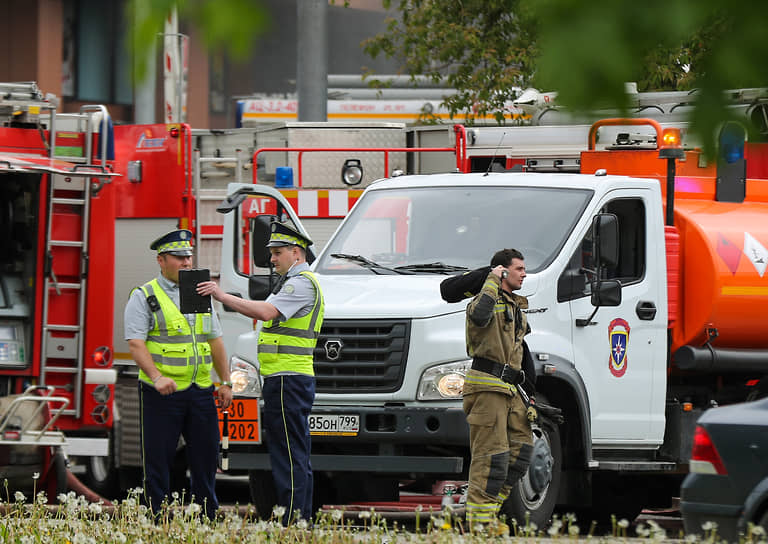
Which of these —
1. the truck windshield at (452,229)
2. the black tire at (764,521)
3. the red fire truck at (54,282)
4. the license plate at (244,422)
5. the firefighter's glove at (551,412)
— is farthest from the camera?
the red fire truck at (54,282)

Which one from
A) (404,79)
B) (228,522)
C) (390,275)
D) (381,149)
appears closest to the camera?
(228,522)

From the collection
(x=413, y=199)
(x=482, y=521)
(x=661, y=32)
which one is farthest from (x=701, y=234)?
(x=661, y=32)

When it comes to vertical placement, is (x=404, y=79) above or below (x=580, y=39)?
above

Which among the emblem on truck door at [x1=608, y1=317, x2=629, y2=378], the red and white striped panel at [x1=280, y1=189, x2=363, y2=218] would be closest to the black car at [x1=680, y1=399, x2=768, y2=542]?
the emblem on truck door at [x1=608, y1=317, x2=629, y2=378]

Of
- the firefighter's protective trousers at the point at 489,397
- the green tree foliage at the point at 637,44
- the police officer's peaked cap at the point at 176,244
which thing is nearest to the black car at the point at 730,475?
the firefighter's protective trousers at the point at 489,397

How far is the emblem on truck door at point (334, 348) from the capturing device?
338 inches

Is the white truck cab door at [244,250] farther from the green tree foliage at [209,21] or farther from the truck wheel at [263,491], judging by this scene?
the green tree foliage at [209,21]

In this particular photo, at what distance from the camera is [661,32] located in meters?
2.85

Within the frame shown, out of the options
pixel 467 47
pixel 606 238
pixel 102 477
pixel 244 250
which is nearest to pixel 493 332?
pixel 606 238

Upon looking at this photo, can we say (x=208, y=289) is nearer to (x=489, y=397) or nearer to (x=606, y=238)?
(x=489, y=397)

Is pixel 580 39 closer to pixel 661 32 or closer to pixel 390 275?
pixel 661 32

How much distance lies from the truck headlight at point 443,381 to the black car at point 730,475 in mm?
1603

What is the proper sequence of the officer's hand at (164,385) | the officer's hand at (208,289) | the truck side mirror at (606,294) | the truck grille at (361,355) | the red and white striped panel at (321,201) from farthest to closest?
the red and white striped panel at (321,201) → the truck side mirror at (606,294) → the truck grille at (361,355) → the officer's hand at (164,385) → the officer's hand at (208,289)

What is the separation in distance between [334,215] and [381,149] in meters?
0.68
